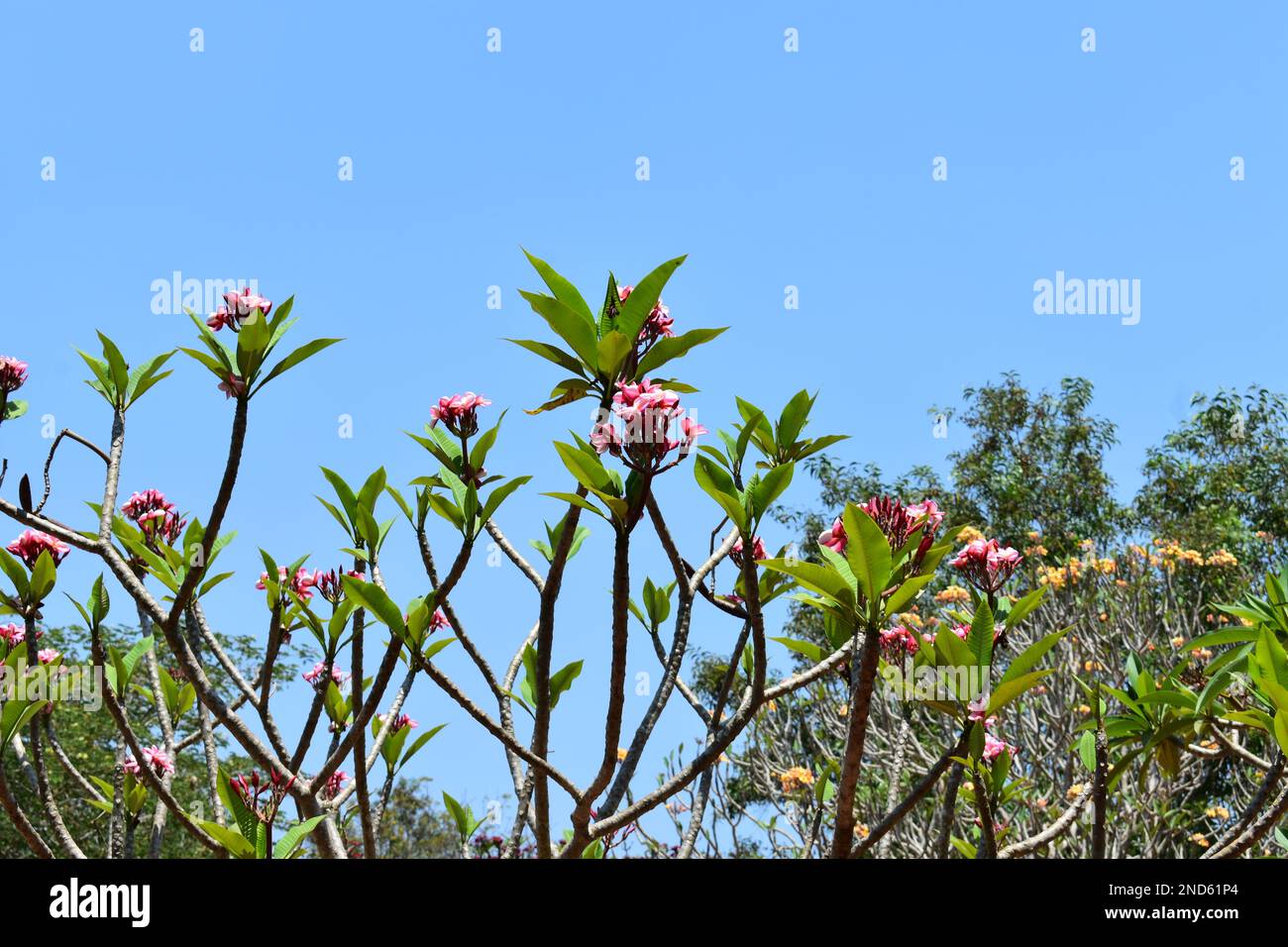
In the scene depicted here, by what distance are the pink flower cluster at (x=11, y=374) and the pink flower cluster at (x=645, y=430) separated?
147 cm

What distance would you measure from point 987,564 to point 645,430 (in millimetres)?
818

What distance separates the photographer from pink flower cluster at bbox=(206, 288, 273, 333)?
189cm

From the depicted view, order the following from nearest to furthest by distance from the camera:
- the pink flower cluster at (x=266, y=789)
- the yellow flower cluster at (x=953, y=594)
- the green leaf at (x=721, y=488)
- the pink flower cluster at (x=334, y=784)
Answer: the green leaf at (x=721, y=488) < the pink flower cluster at (x=266, y=789) < the pink flower cluster at (x=334, y=784) < the yellow flower cluster at (x=953, y=594)

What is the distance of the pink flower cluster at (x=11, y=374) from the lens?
2.31 metres

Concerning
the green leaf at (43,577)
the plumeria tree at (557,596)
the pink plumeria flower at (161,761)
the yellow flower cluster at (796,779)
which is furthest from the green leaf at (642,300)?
the yellow flower cluster at (796,779)

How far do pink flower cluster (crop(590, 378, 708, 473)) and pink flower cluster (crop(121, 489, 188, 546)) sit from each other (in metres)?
1.34

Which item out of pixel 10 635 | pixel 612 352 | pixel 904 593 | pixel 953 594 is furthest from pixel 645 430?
pixel 953 594

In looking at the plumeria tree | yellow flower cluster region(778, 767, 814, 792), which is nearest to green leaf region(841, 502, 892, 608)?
the plumeria tree

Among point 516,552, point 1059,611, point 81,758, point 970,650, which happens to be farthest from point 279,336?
point 81,758

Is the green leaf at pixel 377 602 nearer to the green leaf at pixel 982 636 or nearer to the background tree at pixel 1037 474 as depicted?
the green leaf at pixel 982 636

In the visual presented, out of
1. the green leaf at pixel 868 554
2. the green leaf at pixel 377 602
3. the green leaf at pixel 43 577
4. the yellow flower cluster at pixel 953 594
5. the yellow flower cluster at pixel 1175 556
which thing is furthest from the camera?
the yellow flower cluster at pixel 1175 556

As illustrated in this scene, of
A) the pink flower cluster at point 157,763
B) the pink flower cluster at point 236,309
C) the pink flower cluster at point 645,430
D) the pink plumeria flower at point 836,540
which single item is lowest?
the pink flower cluster at point 157,763

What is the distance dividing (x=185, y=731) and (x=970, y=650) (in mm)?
12726

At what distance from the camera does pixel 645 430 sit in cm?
150
